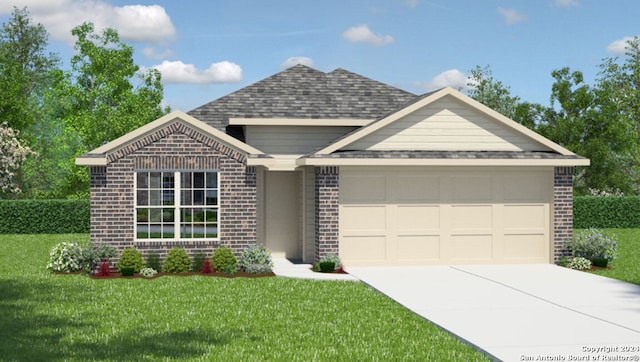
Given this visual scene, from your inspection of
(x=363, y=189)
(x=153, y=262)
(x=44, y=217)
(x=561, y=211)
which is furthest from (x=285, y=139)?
(x=44, y=217)

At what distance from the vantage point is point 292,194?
2280cm

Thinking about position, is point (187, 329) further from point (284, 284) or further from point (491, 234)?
point (491, 234)

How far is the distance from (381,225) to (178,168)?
5713 mm

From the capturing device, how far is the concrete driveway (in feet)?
33.9

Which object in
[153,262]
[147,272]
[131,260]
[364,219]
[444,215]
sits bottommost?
[147,272]

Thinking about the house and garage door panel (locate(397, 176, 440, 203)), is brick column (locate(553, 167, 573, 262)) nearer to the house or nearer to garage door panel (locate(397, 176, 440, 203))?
the house

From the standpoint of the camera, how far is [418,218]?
67.7 feet

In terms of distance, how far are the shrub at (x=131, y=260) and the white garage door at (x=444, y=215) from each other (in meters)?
5.39

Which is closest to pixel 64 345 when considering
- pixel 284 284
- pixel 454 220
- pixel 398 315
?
pixel 398 315

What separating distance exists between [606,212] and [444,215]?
844 inches

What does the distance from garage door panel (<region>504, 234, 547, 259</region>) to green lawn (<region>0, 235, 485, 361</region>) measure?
6.26 m

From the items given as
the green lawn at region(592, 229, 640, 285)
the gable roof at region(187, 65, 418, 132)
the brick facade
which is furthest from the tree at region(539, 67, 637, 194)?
the brick facade

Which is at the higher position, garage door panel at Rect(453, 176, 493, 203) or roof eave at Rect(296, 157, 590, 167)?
roof eave at Rect(296, 157, 590, 167)

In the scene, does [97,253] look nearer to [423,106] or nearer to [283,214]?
[283,214]
